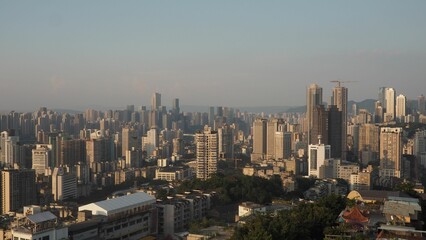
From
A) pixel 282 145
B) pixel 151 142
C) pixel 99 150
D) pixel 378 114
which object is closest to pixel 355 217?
pixel 99 150

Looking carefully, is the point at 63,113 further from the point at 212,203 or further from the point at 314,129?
the point at 212,203

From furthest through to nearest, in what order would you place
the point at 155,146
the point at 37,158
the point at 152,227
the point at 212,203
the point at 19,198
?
the point at 155,146 → the point at 37,158 → the point at 19,198 → the point at 212,203 → the point at 152,227

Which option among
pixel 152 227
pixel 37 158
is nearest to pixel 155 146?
pixel 37 158

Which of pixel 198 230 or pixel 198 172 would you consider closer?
pixel 198 230

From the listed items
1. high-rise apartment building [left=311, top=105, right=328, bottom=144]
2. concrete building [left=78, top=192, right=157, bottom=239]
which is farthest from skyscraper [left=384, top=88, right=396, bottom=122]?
concrete building [left=78, top=192, right=157, bottom=239]

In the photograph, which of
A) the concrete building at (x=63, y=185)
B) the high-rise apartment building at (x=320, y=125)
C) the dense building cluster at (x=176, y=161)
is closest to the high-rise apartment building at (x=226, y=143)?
the dense building cluster at (x=176, y=161)

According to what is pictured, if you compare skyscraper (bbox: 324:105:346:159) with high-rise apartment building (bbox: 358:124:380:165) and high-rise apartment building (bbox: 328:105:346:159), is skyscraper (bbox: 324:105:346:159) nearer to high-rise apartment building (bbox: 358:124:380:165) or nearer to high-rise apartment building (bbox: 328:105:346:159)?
high-rise apartment building (bbox: 328:105:346:159)

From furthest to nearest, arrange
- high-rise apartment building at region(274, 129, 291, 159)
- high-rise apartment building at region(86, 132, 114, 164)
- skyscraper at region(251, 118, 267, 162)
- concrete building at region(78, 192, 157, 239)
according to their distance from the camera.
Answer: skyscraper at region(251, 118, 267, 162)
high-rise apartment building at region(274, 129, 291, 159)
high-rise apartment building at region(86, 132, 114, 164)
concrete building at region(78, 192, 157, 239)
